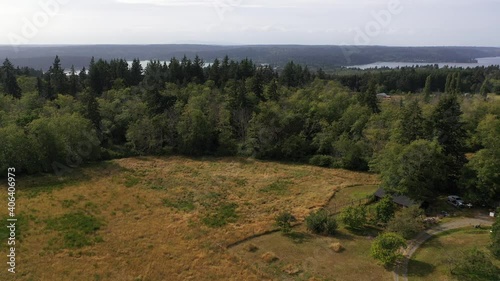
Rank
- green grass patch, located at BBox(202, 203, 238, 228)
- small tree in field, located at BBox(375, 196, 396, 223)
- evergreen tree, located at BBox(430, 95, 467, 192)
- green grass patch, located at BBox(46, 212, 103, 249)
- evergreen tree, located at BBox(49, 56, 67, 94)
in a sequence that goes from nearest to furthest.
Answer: green grass patch, located at BBox(46, 212, 103, 249) → small tree in field, located at BBox(375, 196, 396, 223) → green grass patch, located at BBox(202, 203, 238, 228) → evergreen tree, located at BBox(430, 95, 467, 192) → evergreen tree, located at BBox(49, 56, 67, 94)

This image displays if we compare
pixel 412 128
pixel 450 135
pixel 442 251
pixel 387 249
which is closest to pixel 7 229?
pixel 387 249

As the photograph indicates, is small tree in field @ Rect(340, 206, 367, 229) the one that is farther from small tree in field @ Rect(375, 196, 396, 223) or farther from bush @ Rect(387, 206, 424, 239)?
bush @ Rect(387, 206, 424, 239)

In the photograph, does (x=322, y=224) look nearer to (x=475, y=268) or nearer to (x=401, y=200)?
(x=401, y=200)

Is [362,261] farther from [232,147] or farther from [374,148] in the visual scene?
[232,147]

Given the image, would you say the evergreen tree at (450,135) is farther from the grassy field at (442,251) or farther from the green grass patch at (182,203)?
the green grass patch at (182,203)

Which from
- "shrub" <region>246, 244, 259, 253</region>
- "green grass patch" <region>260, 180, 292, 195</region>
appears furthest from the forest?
"shrub" <region>246, 244, 259, 253</region>

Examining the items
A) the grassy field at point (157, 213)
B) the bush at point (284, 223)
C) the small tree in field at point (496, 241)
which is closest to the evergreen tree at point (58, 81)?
the grassy field at point (157, 213)
